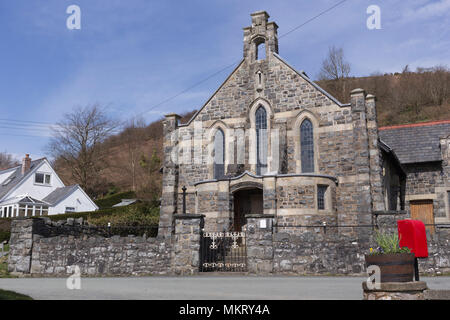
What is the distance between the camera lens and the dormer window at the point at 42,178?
43844 millimetres

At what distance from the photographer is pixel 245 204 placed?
2230cm

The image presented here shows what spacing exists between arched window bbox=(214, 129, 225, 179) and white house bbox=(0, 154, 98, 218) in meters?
23.8

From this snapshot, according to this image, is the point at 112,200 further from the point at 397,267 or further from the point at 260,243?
the point at 397,267

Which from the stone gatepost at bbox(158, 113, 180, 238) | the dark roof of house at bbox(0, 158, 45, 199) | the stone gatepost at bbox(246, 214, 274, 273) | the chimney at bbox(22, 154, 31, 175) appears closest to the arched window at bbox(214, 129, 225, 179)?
the stone gatepost at bbox(158, 113, 180, 238)

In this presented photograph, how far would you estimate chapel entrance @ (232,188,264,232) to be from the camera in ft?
72.2

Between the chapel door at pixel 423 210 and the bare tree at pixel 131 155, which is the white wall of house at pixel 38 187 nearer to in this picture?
the bare tree at pixel 131 155

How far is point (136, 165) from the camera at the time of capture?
63.1 metres

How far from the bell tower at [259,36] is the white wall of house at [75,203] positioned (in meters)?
26.5

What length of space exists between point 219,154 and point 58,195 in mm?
25213

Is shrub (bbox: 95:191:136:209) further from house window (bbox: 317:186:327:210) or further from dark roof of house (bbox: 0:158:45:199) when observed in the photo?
house window (bbox: 317:186:327:210)

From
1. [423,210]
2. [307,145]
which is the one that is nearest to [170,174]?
[307,145]

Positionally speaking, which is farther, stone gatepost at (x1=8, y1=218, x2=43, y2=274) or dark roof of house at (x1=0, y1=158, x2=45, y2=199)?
dark roof of house at (x1=0, y1=158, x2=45, y2=199)
